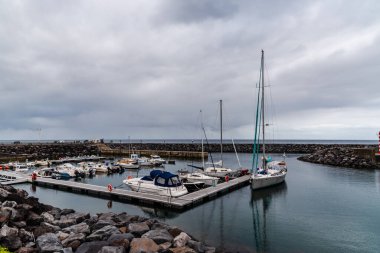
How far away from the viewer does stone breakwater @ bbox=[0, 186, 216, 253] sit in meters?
13.1

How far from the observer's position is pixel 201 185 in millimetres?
31875

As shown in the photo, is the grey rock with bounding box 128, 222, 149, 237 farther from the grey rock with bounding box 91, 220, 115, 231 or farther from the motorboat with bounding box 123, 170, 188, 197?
the motorboat with bounding box 123, 170, 188, 197

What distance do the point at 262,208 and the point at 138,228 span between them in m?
14.3

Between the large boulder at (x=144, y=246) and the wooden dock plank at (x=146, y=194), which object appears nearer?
the large boulder at (x=144, y=246)

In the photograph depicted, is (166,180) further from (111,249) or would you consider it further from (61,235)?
(111,249)

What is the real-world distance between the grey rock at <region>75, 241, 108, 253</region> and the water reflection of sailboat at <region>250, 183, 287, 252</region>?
9.00 meters

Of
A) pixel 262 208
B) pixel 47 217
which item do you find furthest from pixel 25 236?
pixel 262 208

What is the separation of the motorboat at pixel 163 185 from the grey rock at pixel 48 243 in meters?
12.6

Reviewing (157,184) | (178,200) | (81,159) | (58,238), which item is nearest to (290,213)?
(178,200)

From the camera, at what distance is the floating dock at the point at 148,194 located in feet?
80.5

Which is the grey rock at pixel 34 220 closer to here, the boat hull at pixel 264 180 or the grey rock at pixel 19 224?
the grey rock at pixel 19 224

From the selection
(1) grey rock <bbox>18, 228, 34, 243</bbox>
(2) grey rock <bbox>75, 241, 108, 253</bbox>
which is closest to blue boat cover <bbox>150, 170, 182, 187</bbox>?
(2) grey rock <bbox>75, 241, 108, 253</bbox>

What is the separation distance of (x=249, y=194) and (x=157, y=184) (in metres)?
11.1

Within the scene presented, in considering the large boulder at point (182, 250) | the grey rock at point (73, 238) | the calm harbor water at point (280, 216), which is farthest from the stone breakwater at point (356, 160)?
the grey rock at point (73, 238)
